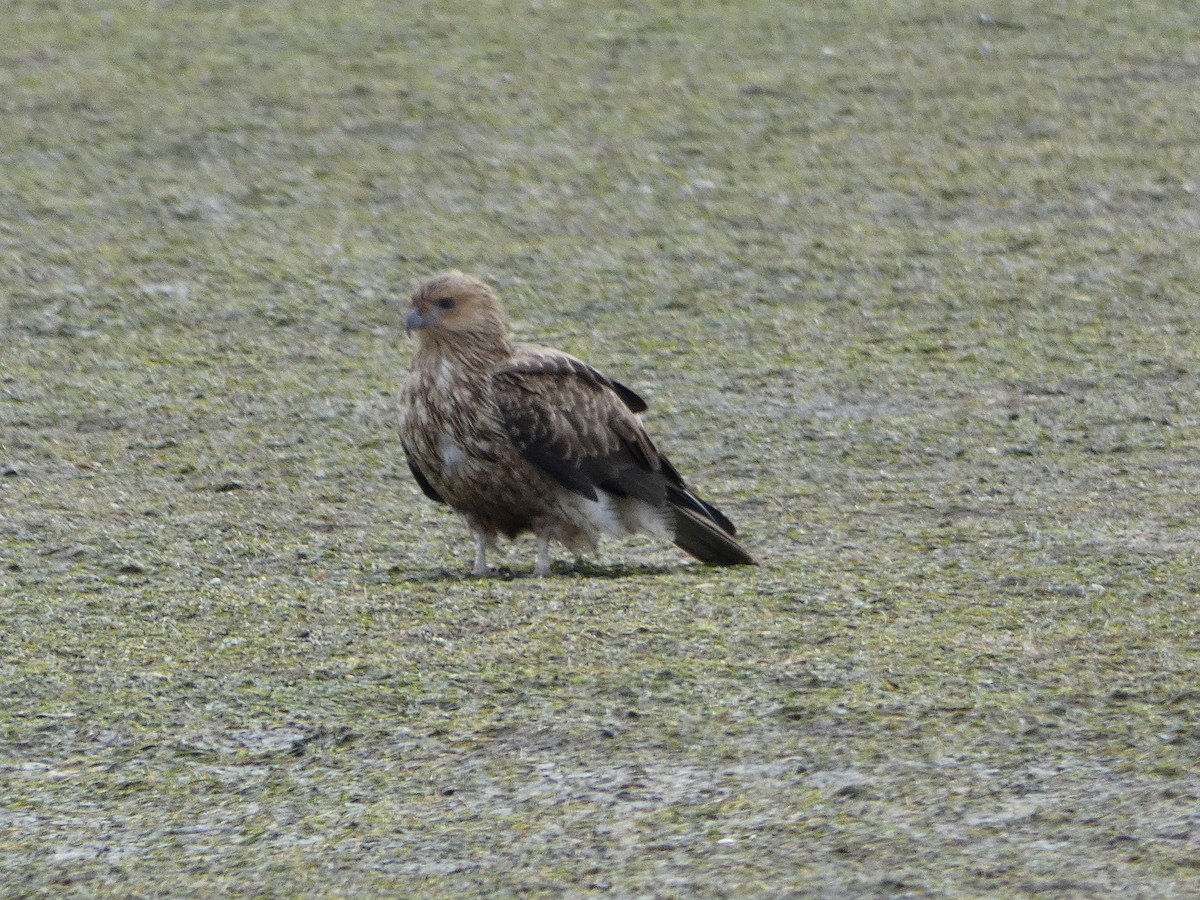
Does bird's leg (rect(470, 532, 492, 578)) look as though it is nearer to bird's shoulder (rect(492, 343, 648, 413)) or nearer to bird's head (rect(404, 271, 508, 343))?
bird's shoulder (rect(492, 343, 648, 413))

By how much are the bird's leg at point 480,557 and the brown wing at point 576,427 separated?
1.06 ft

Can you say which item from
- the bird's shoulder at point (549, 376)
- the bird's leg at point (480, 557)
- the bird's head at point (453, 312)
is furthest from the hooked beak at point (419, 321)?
the bird's leg at point (480, 557)

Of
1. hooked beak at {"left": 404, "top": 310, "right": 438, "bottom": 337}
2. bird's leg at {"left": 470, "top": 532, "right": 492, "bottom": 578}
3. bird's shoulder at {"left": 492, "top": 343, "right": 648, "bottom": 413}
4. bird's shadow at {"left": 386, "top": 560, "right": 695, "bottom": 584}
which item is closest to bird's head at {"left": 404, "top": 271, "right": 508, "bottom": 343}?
hooked beak at {"left": 404, "top": 310, "right": 438, "bottom": 337}

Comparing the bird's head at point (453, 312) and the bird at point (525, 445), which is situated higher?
the bird's head at point (453, 312)

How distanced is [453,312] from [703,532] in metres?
1.05

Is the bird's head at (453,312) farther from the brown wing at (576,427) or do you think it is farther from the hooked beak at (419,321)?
the brown wing at (576,427)

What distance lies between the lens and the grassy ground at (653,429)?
13.8 feet

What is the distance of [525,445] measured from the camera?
629 cm

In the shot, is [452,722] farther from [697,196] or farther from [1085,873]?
A: [697,196]

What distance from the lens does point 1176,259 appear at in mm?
10383

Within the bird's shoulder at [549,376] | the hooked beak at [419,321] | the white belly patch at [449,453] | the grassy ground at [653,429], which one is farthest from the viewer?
the hooked beak at [419,321]

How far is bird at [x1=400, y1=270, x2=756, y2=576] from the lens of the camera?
248 inches

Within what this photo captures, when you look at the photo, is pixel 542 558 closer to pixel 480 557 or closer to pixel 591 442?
pixel 480 557

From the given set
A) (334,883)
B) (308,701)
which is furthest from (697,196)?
(334,883)
